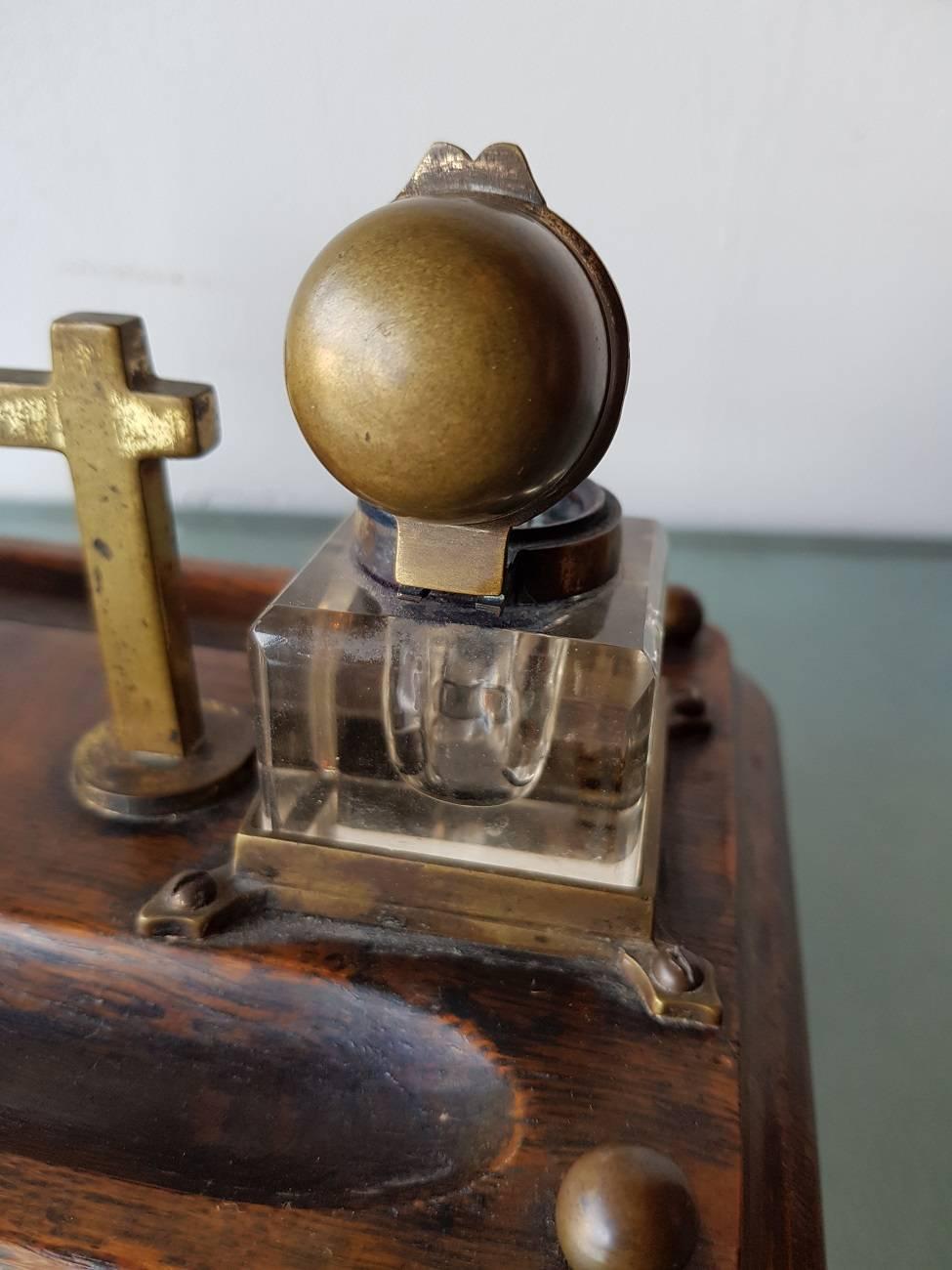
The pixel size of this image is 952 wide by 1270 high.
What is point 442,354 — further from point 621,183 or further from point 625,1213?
point 621,183

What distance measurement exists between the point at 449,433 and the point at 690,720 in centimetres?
31

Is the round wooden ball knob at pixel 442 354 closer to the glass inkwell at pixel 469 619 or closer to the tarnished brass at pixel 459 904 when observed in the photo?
the glass inkwell at pixel 469 619

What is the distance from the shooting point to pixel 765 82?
2.11ft

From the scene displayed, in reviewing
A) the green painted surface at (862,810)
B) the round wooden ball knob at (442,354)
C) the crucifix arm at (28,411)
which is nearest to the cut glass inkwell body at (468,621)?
the round wooden ball knob at (442,354)

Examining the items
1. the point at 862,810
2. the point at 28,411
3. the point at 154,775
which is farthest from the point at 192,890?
the point at 862,810

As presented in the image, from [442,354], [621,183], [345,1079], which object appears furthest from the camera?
[621,183]

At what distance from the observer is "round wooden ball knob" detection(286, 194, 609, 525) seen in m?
0.31

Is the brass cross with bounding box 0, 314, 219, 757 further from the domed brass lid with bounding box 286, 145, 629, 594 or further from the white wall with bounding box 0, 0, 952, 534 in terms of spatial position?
the white wall with bounding box 0, 0, 952, 534

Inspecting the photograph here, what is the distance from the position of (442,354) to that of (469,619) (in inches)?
5.3

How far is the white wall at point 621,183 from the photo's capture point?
644mm

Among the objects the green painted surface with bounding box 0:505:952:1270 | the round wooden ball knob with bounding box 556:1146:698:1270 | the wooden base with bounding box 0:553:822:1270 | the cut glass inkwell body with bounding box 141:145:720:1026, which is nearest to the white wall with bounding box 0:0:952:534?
the green painted surface with bounding box 0:505:952:1270

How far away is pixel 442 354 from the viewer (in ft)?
1.00

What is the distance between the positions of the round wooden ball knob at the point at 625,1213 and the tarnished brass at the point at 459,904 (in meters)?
0.09

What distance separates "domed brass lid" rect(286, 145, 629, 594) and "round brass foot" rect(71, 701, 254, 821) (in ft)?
0.75
